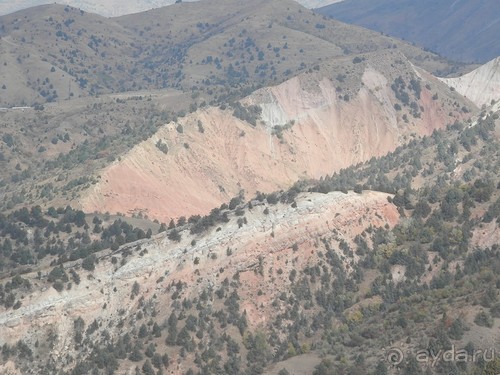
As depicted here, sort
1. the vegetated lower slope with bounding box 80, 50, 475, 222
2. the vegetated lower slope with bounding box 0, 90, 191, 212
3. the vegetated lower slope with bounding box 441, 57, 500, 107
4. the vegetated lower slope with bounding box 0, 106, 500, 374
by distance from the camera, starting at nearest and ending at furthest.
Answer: the vegetated lower slope with bounding box 0, 106, 500, 374 < the vegetated lower slope with bounding box 0, 90, 191, 212 < the vegetated lower slope with bounding box 80, 50, 475, 222 < the vegetated lower slope with bounding box 441, 57, 500, 107

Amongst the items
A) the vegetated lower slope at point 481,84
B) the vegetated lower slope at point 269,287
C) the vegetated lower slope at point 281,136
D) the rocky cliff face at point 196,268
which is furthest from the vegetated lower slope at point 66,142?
the vegetated lower slope at point 481,84

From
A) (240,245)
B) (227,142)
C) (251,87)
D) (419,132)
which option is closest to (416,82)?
(419,132)

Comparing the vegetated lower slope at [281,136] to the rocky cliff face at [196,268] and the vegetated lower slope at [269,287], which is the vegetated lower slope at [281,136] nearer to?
the rocky cliff face at [196,268]

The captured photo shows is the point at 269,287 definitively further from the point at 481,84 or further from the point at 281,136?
the point at 481,84

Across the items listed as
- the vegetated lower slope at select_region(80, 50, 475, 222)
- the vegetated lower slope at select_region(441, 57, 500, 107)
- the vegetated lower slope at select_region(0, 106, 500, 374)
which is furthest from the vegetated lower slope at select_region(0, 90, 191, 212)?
the vegetated lower slope at select_region(441, 57, 500, 107)

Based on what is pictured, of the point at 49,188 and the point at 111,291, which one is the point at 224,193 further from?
the point at 111,291

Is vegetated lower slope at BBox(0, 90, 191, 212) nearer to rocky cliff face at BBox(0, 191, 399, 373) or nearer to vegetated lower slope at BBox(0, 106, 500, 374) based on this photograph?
vegetated lower slope at BBox(0, 106, 500, 374)
